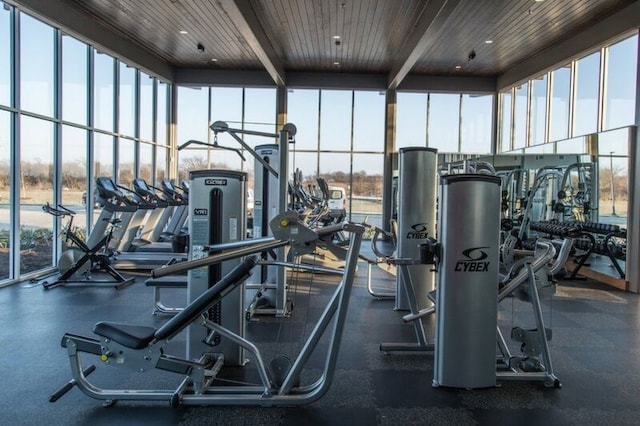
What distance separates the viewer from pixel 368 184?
1202 cm

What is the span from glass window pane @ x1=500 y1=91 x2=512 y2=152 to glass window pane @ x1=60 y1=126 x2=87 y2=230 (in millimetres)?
9192

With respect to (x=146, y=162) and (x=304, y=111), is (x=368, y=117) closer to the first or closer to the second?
(x=304, y=111)

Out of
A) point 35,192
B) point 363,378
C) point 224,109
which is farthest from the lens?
point 224,109

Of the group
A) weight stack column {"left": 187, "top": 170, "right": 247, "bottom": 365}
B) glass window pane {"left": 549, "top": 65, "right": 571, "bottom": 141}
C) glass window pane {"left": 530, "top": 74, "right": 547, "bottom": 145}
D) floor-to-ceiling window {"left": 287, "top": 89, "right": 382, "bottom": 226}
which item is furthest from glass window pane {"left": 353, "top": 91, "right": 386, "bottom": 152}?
weight stack column {"left": 187, "top": 170, "right": 247, "bottom": 365}

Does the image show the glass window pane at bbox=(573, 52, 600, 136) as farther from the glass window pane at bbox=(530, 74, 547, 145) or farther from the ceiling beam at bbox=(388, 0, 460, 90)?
the ceiling beam at bbox=(388, 0, 460, 90)

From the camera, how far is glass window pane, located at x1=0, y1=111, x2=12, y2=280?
233 inches

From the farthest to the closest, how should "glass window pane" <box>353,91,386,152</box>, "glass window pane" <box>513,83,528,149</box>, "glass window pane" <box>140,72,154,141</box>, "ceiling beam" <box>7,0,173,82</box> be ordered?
1. "glass window pane" <box>353,91,386,152</box>
2. "glass window pane" <box>513,83,528,149</box>
3. "glass window pane" <box>140,72,154,141</box>
4. "ceiling beam" <box>7,0,173,82</box>

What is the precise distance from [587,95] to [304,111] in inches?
246

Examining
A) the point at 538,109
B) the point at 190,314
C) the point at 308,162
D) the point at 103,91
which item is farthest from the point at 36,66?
the point at 538,109

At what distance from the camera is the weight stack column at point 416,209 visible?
4898mm

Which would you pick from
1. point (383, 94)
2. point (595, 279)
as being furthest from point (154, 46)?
point (595, 279)

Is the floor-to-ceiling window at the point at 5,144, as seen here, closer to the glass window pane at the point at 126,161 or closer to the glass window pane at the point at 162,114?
the glass window pane at the point at 126,161

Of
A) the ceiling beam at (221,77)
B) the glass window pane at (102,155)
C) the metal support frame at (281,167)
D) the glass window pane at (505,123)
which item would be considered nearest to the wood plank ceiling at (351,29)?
the ceiling beam at (221,77)

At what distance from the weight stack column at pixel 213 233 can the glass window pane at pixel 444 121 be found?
31.0 ft
